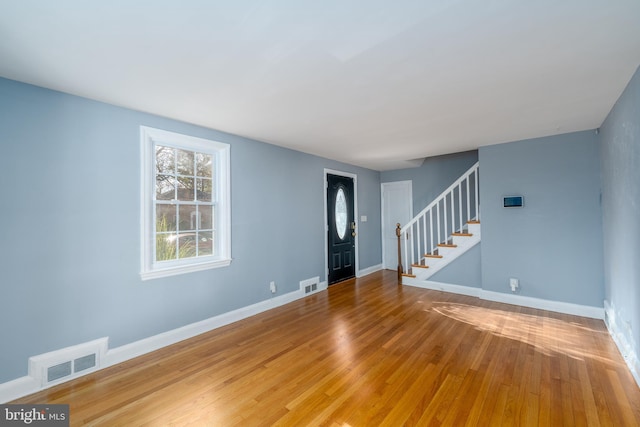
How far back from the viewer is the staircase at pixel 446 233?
186 inches

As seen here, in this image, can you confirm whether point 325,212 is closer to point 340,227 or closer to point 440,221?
point 340,227

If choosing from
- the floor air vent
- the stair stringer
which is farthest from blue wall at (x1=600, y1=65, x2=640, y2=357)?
the floor air vent

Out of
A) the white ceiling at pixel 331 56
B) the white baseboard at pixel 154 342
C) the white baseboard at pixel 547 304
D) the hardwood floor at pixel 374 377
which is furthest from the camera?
the white baseboard at pixel 547 304

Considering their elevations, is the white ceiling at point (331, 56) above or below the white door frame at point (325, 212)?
above

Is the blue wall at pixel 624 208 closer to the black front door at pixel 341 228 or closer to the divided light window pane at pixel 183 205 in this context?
the black front door at pixel 341 228

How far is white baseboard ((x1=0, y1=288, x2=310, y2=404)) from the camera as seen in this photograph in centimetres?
209

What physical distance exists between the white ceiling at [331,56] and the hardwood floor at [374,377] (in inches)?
97.9

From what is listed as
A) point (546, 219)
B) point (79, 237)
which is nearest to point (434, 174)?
point (546, 219)

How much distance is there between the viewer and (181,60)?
1.90m

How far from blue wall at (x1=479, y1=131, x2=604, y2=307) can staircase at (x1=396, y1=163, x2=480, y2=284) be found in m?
0.38

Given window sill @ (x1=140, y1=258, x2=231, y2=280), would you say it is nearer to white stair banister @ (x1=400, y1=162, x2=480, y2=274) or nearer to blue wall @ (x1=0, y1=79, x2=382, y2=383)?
blue wall @ (x1=0, y1=79, x2=382, y2=383)

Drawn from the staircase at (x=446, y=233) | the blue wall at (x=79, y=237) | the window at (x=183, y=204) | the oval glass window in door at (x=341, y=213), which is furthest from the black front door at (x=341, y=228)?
the window at (x=183, y=204)

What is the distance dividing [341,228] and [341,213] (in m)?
0.31

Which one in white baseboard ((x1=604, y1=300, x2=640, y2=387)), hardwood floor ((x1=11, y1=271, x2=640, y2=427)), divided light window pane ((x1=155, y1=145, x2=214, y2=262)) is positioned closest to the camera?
hardwood floor ((x1=11, y1=271, x2=640, y2=427))
